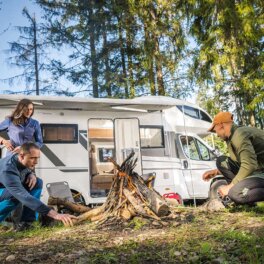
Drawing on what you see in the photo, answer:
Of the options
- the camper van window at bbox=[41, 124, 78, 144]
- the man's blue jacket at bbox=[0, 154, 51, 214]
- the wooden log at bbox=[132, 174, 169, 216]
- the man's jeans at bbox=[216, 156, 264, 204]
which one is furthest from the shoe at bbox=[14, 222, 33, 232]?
the camper van window at bbox=[41, 124, 78, 144]

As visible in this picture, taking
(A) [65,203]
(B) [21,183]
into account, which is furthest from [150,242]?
(A) [65,203]

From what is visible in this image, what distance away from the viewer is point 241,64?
1173 centimetres

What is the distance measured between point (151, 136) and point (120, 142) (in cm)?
90

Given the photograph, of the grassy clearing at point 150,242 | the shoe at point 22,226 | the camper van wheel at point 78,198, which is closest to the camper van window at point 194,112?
the camper van wheel at point 78,198

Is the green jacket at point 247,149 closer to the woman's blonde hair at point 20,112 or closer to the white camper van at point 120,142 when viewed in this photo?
the woman's blonde hair at point 20,112

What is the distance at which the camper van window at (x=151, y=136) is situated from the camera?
961 cm

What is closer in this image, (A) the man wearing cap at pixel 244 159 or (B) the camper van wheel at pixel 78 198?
(A) the man wearing cap at pixel 244 159

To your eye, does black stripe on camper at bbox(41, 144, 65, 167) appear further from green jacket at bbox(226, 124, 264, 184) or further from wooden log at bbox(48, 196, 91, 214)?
green jacket at bbox(226, 124, 264, 184)

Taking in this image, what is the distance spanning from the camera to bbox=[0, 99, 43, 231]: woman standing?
15.4 ft

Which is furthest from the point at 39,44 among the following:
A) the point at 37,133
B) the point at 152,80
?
the point at 37,133

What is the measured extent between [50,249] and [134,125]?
251 inches

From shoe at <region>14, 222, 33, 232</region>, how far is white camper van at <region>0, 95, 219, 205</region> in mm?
3480

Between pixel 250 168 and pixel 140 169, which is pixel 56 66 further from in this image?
pixel 250 168

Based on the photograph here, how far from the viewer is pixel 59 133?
8.77 metres
